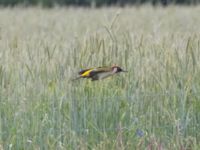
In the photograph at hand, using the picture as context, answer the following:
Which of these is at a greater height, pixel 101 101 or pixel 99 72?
pixel 99 72

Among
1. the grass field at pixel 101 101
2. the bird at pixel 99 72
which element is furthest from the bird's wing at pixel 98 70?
the grass field at pixel 101 101

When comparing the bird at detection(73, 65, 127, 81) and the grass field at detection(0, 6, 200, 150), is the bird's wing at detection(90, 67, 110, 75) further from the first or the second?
the grass field at detection(0, 6, 200, 150)

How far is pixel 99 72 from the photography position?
13.5ft

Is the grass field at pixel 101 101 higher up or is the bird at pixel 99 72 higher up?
the bird at pixel 99 72

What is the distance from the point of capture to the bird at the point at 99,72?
13.4ft

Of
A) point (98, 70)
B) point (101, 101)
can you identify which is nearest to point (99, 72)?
point (98, 70)

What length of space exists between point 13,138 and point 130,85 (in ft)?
2.78

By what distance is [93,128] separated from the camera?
4.05 meters

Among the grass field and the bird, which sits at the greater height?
the bird

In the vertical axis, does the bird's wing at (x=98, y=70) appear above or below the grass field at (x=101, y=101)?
above

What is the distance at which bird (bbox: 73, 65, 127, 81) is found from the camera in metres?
4.09

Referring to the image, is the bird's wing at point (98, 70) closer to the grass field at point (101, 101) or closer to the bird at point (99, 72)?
the bird at point (99, 72)

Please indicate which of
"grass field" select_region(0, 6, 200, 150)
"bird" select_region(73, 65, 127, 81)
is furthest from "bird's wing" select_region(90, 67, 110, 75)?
"grass field" select_region(0, 6, 200, 150)

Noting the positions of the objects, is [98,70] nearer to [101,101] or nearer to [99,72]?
[99,72]
